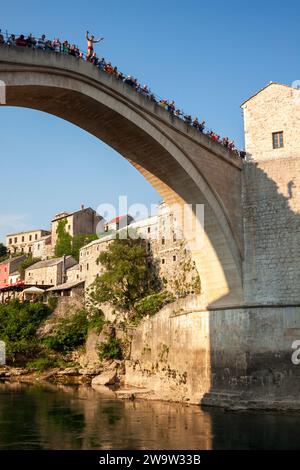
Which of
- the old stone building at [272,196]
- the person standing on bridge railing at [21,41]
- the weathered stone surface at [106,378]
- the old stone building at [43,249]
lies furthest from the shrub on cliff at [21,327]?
the person standing on bridge railing at [21,41]

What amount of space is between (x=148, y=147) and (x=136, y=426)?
8947 millimetres

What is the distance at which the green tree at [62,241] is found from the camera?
182ft

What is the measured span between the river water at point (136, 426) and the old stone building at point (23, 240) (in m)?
52.8

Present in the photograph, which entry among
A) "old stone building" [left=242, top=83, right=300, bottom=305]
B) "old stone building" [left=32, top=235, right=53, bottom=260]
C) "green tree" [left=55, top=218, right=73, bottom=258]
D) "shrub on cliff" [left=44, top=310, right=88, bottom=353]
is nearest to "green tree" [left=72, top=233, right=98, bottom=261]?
"green tree" [left=55, top=218, right=73, bottom=258]

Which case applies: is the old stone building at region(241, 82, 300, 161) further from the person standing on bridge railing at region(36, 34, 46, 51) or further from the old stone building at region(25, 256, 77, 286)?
the old stone building at region(25, 256, 77, 286)

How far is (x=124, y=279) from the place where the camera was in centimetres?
3459

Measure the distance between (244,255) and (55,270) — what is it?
3176 cm

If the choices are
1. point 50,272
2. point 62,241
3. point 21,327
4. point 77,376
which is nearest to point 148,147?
point 77,376

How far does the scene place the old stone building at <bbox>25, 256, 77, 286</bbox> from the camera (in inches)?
1943

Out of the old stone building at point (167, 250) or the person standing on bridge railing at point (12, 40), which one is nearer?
the person standing on bridge railing at point (12, 40)

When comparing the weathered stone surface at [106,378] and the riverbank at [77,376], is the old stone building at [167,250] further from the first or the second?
the riverbank at [77,376]

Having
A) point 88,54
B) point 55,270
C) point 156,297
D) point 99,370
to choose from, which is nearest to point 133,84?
point 88,54

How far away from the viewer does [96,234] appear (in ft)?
182
